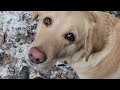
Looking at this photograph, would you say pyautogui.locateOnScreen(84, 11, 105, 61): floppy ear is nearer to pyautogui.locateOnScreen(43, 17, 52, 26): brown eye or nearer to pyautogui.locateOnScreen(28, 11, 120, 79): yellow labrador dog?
pyautogui.locateOnScreen(28, 11, 120, 79): yellow labrador dog

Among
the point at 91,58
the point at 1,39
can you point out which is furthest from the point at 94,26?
the point at 1,39

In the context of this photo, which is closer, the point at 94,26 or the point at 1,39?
the point at 94,26

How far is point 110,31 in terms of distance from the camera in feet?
8.56

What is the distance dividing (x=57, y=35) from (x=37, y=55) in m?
0.19

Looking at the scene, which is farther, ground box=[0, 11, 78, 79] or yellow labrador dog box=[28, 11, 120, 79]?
ground box=[0, 11, 78, 79]

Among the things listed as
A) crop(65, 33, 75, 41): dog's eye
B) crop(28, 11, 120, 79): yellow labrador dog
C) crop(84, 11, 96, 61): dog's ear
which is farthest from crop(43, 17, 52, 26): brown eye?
crop(84, 11, 96, 61): dog's ear

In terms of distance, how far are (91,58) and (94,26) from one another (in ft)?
0.82

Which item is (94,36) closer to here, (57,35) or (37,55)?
(57,35)

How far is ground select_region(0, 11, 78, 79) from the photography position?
2660 millimetres

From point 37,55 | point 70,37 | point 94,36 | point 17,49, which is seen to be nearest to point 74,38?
point 70,37

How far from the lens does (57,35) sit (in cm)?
250
